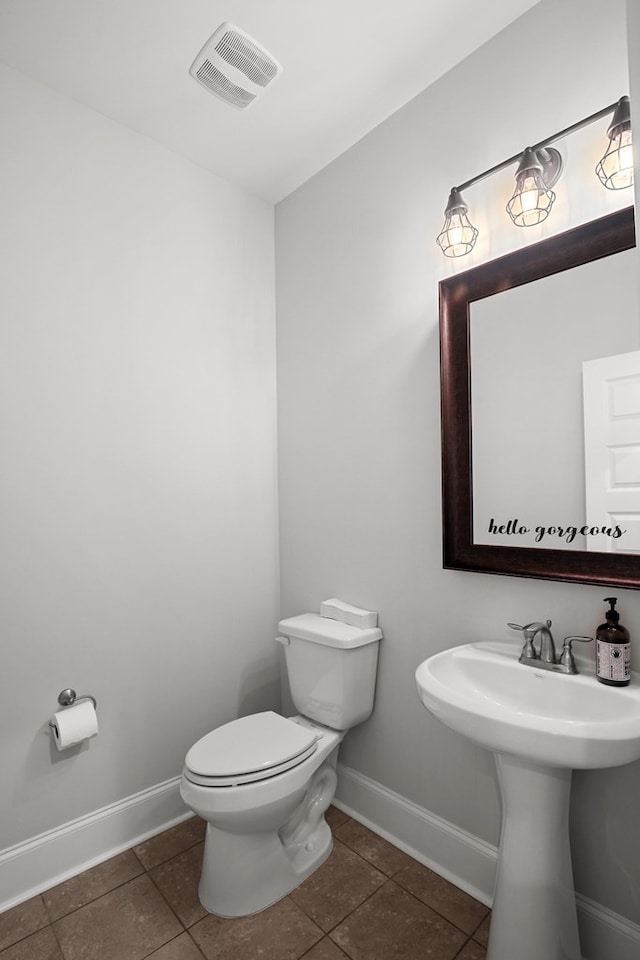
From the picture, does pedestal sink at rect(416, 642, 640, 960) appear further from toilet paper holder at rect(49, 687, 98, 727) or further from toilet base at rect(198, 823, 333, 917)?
toilet paper holder at rect(49, 687, 98, 727)

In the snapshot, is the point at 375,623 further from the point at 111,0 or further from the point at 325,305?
the point at 111,0

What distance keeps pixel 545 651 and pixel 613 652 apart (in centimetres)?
19

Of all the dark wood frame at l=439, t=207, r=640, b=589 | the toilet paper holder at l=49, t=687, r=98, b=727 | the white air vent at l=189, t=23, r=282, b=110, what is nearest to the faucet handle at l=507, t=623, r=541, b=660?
the dark wood frame at l=439, t=207, r=640, b=589

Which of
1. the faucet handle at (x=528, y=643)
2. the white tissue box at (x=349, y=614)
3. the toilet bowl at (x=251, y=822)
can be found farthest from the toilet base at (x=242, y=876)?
the faucet handle at (x=528, y=643)

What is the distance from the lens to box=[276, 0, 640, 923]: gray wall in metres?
1.39

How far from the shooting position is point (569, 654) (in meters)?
1.34

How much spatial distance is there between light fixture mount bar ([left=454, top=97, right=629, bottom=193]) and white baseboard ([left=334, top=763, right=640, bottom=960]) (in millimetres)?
2034

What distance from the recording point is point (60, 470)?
1.77 metres

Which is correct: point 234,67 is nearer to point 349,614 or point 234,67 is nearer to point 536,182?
point 536,182

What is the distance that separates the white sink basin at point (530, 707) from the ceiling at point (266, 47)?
189 centimetres

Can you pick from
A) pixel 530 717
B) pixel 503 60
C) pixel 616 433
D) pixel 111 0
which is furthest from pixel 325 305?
pixel 530 717

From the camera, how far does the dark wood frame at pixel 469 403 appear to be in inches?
52.2

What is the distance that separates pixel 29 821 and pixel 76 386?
4.76ft

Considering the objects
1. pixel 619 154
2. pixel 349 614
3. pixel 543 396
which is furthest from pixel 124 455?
pixel 619 154
